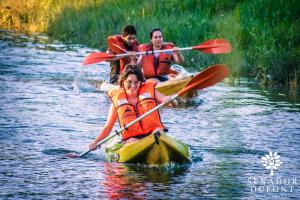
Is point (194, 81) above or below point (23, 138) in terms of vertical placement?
above

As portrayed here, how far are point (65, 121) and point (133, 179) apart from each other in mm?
3859

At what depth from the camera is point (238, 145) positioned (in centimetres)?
1198

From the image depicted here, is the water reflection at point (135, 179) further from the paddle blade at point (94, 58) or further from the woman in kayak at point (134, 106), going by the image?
the paddle blade at point (94, 58)

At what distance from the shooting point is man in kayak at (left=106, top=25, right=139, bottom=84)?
1570 cm

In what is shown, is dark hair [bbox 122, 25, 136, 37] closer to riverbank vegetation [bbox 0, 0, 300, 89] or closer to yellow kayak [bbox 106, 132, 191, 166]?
riverbank vegetation [bbox 0, 0, 300, 89]

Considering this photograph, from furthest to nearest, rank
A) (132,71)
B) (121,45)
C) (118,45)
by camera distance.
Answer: (121,45) < (118,45) < (132,71)

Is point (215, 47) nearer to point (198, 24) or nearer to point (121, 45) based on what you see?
point (121, 45)

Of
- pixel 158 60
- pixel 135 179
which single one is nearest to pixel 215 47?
pixel 158 60

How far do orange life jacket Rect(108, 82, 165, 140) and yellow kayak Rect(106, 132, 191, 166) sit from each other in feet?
0.79

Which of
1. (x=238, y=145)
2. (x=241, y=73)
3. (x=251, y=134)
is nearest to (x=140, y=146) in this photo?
(x=238, y=145)

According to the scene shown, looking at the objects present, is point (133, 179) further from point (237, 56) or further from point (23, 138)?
point (237, 56)

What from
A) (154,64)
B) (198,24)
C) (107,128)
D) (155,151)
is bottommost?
(155,151)

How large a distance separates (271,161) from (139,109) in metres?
1.67

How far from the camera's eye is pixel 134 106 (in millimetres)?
10711
